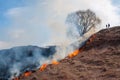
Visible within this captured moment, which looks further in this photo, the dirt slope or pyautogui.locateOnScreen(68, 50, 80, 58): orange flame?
pyautogui.locateOnScreen(68, 50, 80, 58): orange flame

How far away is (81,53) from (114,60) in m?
4.94

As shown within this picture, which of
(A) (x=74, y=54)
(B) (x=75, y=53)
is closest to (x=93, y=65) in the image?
(A) (x=74, y=54)

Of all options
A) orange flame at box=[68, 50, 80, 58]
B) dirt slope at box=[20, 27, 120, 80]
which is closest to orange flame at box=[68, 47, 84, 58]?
orange flame at box=[68, 50, 80, 58]

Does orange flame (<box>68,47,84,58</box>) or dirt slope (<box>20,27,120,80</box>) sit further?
orange flame (<box>68,47,84,58</box>)

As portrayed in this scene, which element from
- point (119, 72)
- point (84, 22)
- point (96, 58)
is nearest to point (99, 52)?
point (96, 58)

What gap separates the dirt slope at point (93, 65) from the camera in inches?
Answer: 1019

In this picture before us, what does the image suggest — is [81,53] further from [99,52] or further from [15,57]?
[15,57]

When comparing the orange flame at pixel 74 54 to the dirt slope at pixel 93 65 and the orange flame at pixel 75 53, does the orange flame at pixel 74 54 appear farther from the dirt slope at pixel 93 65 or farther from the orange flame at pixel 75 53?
the dirt slope at pixel 93 65

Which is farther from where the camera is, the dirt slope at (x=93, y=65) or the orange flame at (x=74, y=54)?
the orange flame at (x=74, y=54)

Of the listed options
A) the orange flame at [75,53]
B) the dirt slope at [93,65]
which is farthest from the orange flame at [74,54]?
the dirt slope at [93,65]

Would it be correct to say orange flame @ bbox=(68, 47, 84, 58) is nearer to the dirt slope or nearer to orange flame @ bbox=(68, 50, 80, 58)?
orange flame @ bbox=(68, 50, 80, 58)

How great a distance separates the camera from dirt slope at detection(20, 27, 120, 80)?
2589 centimetres

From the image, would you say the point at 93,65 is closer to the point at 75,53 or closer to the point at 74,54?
the point at 74,54

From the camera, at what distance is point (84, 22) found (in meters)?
54.7
